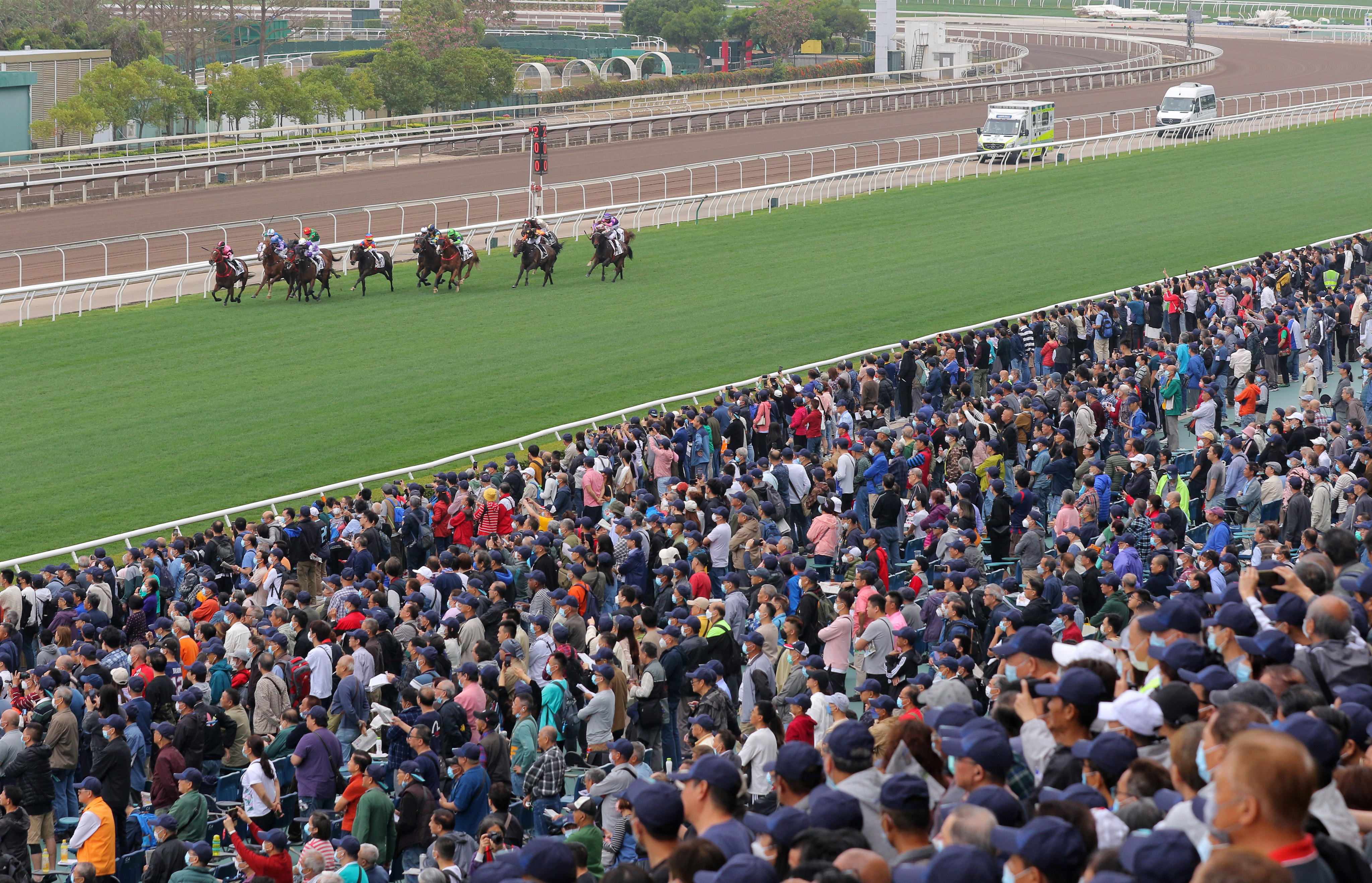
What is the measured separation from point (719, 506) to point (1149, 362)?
7.02 meters

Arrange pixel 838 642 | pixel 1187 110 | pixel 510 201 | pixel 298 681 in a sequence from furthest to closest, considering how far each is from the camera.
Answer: pixel 1187 110, pixel 510 201, pixel 298 681, pixel 838 642

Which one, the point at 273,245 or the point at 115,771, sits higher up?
the point at 273,245

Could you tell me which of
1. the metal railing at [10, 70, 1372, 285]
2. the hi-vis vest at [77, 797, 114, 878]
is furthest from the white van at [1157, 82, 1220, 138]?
the hi-vis vest at [77, 797, 114, 878]

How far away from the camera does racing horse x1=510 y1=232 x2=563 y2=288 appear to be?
87.0 ft

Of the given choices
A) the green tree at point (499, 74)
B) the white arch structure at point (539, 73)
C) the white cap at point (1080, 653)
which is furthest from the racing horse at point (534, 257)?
the white arch structure at point (539, 73)

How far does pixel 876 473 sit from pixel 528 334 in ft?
36.3

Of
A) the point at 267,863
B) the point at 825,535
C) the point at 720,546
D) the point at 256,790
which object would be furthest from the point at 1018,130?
the point at 267,863

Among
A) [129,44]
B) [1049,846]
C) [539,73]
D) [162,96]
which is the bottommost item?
[1049,846]

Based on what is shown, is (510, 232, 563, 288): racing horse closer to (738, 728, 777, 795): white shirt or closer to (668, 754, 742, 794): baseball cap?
(738, 728, 777, 795): white shirt

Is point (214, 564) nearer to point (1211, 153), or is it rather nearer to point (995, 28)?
point (1211, 153)

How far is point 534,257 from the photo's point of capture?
26.6 m

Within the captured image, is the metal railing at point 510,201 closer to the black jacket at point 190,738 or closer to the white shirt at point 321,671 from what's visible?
the white shirt at point 321,671

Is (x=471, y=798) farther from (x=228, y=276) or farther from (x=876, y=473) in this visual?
(x=228, y=276)

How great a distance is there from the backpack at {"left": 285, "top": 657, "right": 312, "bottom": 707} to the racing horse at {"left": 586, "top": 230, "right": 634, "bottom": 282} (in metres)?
18.0
